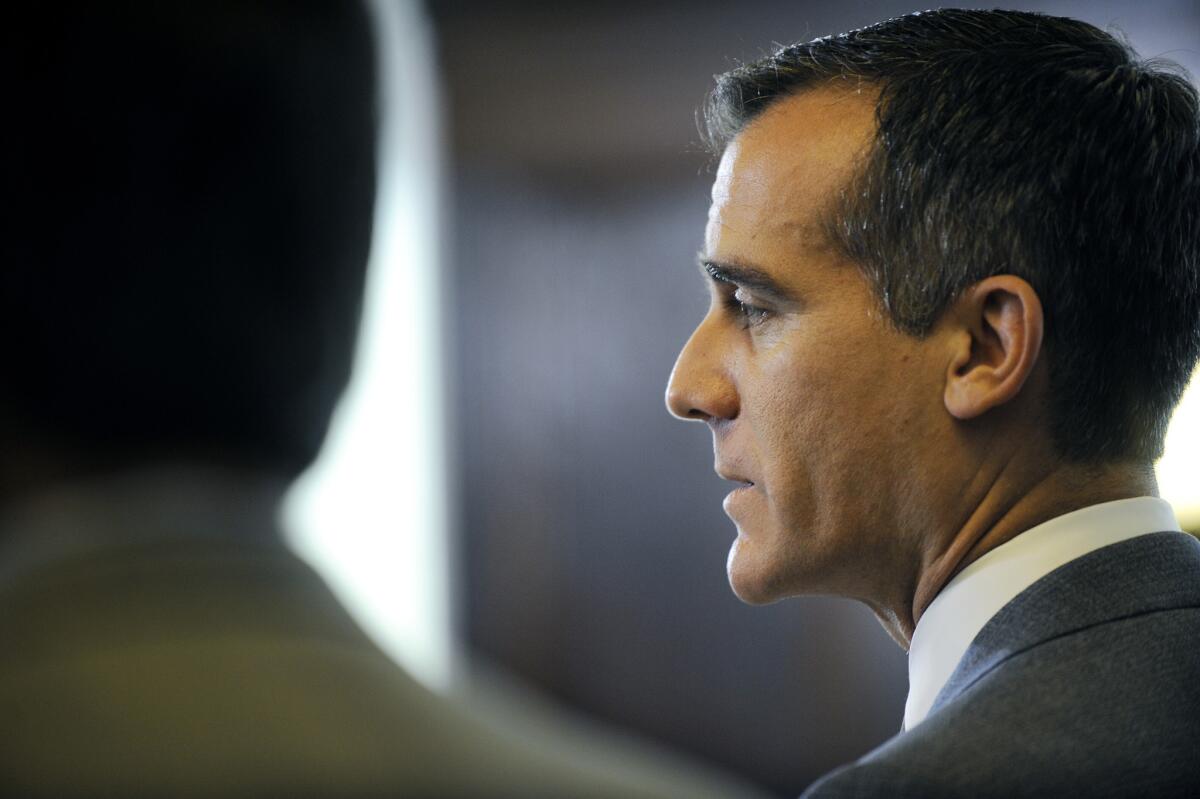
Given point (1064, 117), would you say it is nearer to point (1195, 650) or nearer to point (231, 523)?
point (1195, 650)

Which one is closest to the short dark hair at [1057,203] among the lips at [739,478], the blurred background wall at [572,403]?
the lips at [739,478]

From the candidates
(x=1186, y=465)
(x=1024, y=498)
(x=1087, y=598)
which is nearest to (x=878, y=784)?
(x=1087, y=598)

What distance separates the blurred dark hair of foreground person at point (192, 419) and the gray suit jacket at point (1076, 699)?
0.57m

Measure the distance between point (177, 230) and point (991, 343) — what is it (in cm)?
98

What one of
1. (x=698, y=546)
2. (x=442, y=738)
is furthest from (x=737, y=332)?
(x=698, y=546)

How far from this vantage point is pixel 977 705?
3.86ft

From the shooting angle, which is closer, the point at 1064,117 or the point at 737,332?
the point at 1064,117

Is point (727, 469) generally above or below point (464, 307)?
below

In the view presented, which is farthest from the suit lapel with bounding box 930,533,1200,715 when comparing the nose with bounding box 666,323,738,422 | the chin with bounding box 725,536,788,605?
the nose with bounding box 666,323,738,422

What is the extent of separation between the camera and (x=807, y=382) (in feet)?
4.81

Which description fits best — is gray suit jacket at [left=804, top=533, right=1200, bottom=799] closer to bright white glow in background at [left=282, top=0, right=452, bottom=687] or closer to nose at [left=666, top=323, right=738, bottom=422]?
nose at [left=666, top=323, right=738, bottom=422]

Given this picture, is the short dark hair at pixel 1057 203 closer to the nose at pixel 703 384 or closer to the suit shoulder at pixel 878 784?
the nose at pixel 703 384

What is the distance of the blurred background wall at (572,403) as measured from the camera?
479cm

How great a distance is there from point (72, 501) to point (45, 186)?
0.13 metres
